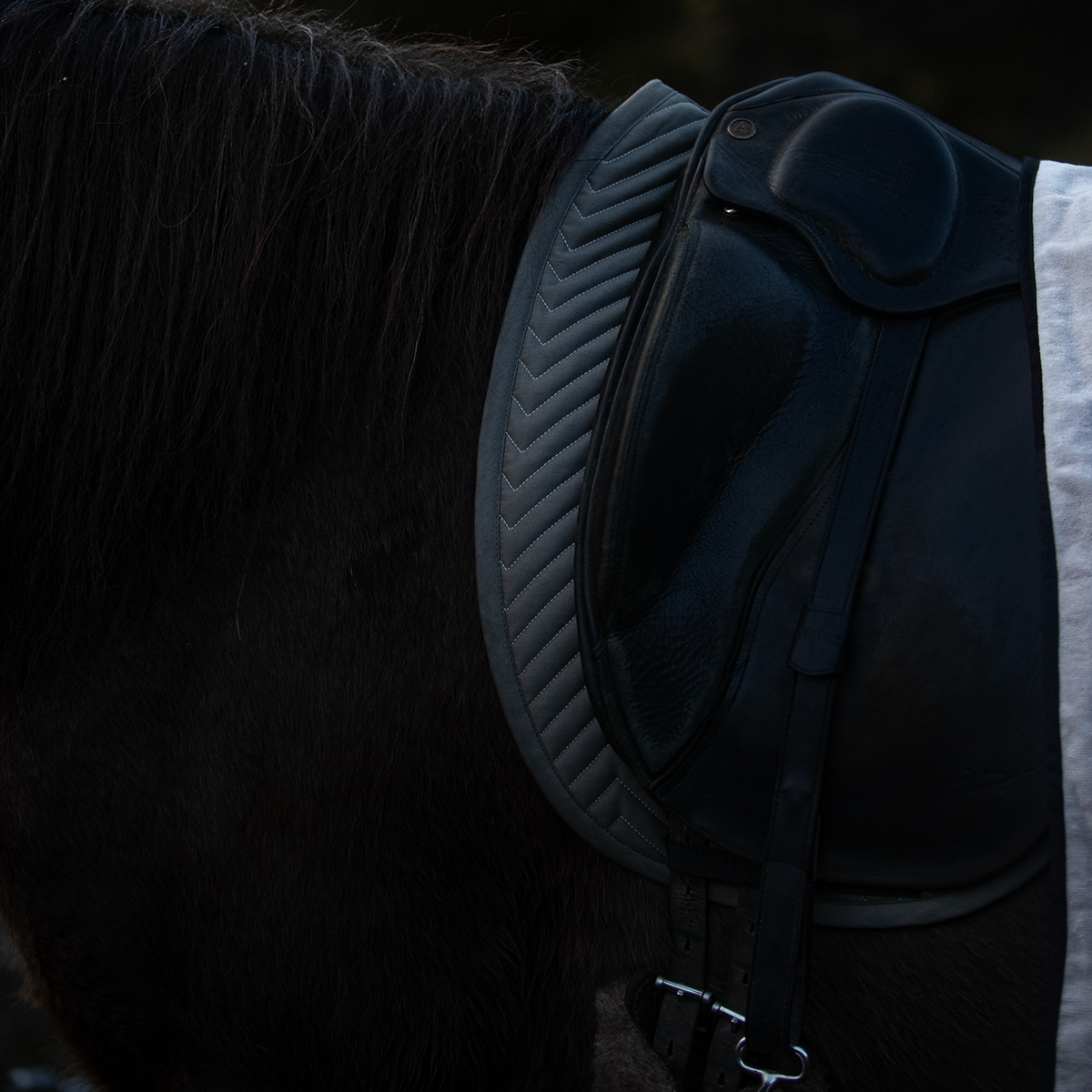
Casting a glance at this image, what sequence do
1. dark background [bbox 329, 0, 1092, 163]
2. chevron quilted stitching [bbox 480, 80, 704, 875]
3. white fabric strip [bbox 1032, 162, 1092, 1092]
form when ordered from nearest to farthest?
white fabric strip [bbox 1032, 162, 1092, 1092] < chevron quilted stitching [bbox 480, 80, 704, 875] < dark background [bbox 329, 0, 1092, 163]

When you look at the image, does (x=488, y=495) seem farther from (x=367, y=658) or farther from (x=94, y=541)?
(x=94, y=541)

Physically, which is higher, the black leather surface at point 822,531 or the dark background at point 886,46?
the dark background at point 886,46

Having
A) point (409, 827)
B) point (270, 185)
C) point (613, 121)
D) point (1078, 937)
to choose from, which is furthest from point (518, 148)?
point (1078, 937)

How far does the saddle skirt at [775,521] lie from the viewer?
0.59 m

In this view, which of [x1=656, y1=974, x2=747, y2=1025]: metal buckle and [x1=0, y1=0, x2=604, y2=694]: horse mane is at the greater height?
[x1=0, y1=0, x2=604, y2=694]: horse mane

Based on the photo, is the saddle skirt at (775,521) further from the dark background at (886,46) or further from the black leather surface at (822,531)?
the dark background at (886,46)

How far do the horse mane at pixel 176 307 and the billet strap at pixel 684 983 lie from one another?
0.39m

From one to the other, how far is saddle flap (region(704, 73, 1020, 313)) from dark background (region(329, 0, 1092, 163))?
2765 mm

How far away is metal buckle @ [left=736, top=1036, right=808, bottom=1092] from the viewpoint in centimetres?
60

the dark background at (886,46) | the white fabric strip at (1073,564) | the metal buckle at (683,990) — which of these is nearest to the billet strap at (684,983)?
the metal buckle at (683,990)

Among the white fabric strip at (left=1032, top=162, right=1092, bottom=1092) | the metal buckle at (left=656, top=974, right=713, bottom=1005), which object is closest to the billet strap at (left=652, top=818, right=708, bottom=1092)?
the metal buckle at (left=656, top=974, right=713, bottom=1005)

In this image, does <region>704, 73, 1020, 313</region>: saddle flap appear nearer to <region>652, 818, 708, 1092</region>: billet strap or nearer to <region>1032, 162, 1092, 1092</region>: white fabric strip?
<region>1032, 162, 1092, 1092</region>: white fabric strip

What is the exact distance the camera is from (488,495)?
0.66m

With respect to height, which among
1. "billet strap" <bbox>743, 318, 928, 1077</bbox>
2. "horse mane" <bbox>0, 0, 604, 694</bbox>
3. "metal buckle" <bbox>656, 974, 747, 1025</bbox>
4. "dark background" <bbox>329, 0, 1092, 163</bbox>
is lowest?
"metal buckle" <bbox>656, 974, 747, 1025</bbox>
